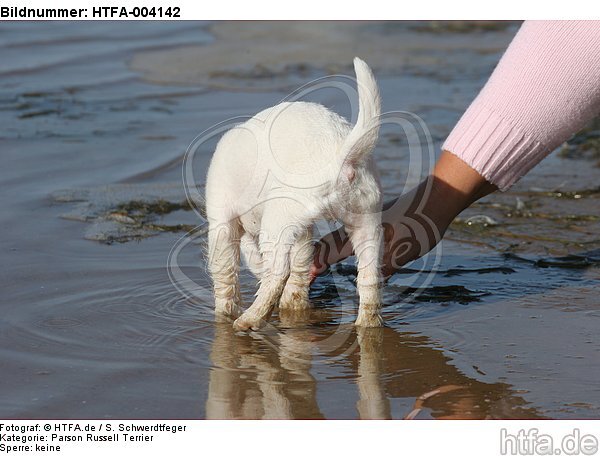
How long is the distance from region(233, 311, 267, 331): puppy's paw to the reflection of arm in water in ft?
2.53

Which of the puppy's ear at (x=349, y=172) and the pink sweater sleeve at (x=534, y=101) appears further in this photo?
the pink sweater sleeve at (x=534, y=101)

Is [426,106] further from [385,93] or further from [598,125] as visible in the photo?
[598,125]

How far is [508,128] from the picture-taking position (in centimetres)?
512

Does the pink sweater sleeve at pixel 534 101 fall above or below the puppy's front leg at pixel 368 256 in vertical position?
above

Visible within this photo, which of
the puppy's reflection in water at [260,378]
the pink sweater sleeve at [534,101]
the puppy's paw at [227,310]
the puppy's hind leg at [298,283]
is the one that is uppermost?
the pink sweater sleeve at [534,101]

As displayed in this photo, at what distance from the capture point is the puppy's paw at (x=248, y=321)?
4539 mm

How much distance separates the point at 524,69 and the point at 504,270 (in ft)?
3.92

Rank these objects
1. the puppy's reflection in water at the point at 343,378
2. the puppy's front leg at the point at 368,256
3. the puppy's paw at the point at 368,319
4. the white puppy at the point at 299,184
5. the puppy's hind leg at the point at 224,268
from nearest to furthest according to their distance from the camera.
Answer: the puppy's reflection in water at the point at 343,378, the white puppy at the point at 299,184, the puppy's front leg at the point at 368,256, the puppy's paw at the point at 368,319, the puppy's hind leg at the point at 224,268

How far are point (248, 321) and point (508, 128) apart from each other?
1.66 meters

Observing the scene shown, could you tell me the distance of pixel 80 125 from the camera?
880 centimetres

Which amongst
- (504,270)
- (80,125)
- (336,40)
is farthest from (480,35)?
(504,270)
